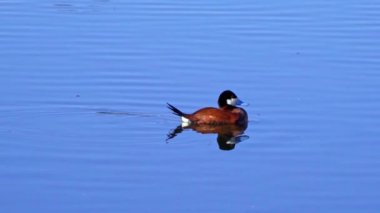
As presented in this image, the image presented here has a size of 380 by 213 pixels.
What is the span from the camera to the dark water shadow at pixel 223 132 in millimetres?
11296

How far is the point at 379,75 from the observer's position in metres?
13.1

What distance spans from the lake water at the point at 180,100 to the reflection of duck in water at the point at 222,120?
0.41 feet

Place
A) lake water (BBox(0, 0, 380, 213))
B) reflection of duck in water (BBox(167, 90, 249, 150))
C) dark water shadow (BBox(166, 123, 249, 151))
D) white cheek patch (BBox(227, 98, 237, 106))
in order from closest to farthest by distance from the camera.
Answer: lake water (BBox(0, 0, 380, 213)), dark water shadow (BBox(166, 123, 249, 151)), reflection of duck in water (BBox(167, 90, 249, 150)), white cheek patch (BBox(227, 98, 237, 106))

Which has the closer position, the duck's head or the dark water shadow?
the dark water shadow

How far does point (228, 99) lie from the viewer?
39.8 feet

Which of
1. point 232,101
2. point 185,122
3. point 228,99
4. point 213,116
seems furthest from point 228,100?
point 185,122

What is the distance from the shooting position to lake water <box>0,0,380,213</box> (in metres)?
9.24

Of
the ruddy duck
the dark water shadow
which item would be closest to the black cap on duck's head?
the ruddy duck

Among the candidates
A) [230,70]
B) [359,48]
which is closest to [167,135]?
[230,70]

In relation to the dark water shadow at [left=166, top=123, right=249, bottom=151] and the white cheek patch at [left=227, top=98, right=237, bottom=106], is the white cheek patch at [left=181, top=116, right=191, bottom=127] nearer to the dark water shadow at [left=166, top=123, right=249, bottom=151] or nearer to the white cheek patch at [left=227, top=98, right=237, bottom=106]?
the dark water shadow at [left=166, top=123, right=249, bottom=151]

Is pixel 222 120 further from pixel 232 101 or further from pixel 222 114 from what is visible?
pixel 232 101

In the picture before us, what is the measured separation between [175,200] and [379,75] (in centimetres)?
470

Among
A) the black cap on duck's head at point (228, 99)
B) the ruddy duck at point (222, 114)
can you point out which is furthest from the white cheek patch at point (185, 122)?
the black cap on duck's head at point (228, 99)

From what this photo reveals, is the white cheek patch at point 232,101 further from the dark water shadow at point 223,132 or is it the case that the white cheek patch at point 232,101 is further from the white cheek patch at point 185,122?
the white cheek patch at point 185,122
